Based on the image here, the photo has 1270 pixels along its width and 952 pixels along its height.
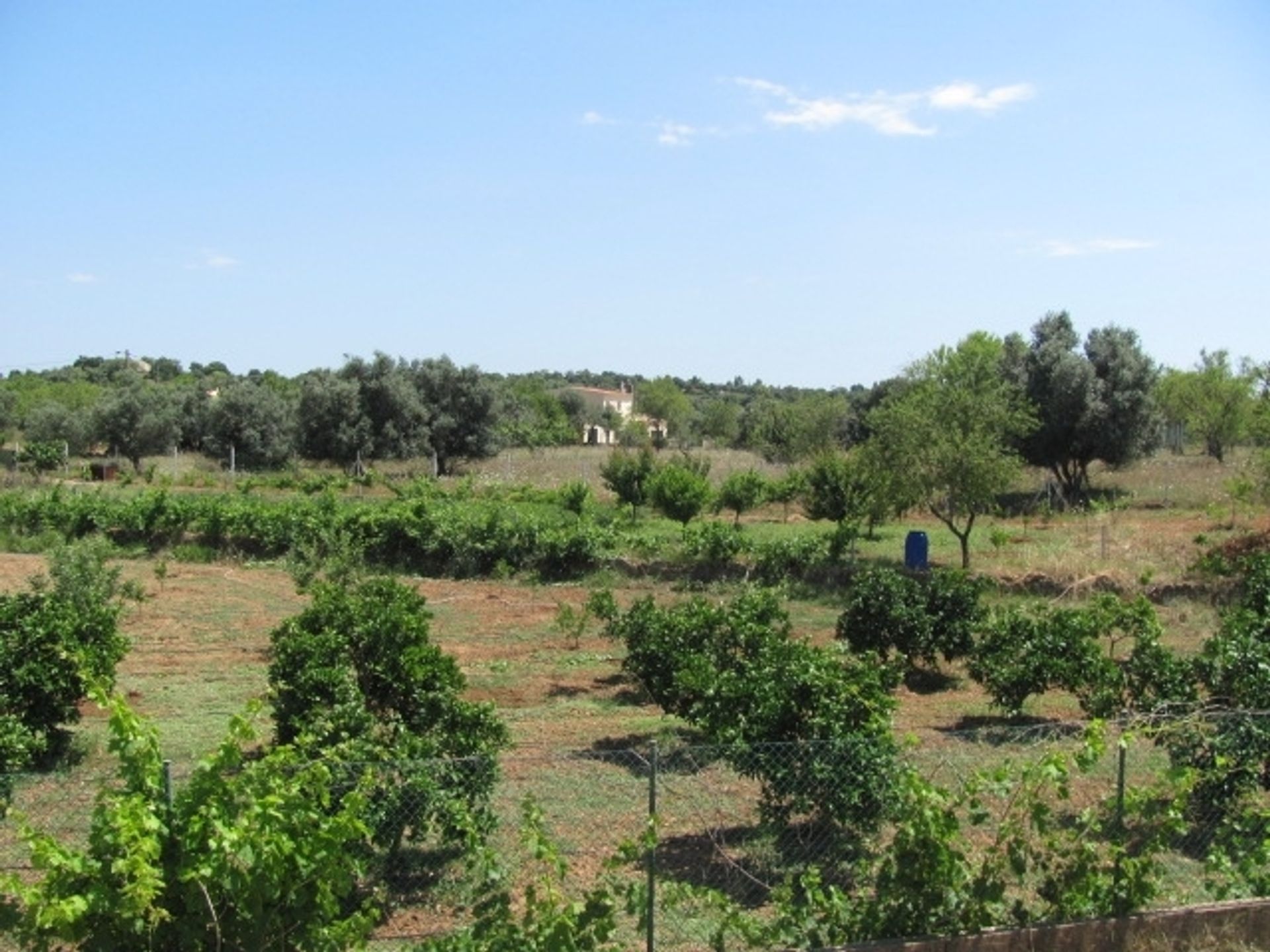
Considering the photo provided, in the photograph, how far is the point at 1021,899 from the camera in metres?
6.30

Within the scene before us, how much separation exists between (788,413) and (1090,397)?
24884mm

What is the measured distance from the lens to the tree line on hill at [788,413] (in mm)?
28109

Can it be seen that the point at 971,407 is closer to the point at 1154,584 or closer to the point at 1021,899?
the point at 1154,584

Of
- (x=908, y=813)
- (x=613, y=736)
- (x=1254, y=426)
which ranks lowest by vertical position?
(x=613, y=736)

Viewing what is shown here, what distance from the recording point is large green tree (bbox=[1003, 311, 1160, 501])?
35.2 meters

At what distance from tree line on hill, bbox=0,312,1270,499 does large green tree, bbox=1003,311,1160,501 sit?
0.15 feet

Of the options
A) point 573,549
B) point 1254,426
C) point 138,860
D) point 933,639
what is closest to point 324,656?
point 138,860

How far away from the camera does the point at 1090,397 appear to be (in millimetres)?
34844

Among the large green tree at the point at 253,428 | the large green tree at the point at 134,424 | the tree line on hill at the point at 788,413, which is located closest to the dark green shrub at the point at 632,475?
the tree line on hill at the point at 788,413

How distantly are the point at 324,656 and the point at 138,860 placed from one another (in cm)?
431

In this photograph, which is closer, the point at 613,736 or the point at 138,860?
the point at 138,860

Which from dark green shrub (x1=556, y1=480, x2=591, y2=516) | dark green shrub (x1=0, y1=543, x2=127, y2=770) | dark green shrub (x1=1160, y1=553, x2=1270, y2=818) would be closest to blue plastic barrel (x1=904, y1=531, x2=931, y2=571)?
dark green shrub (x1=556, y1=480, x2=591, y2=516)

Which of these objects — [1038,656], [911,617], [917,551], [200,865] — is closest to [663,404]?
[917,551]

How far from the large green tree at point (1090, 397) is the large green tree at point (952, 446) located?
44.7 feet
